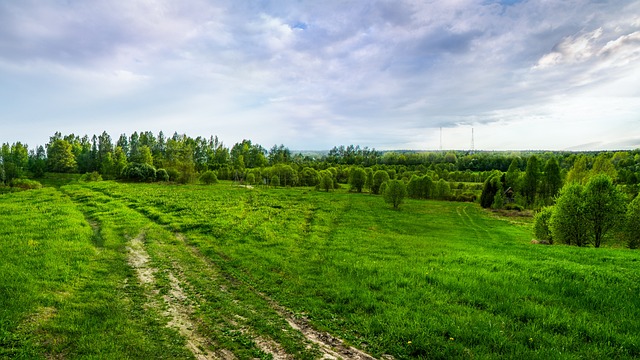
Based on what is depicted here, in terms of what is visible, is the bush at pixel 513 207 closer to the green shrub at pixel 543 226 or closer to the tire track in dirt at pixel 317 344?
the green shrub at pixel 543 226

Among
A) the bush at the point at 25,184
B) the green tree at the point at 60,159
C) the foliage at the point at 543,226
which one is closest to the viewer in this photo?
the foliage at the point at 543,226

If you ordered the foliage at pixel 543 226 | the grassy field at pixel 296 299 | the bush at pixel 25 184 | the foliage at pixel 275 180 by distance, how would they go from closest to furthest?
the grassy field at pixel 296 299 → the foliage at pixel 543 226 → the bush at pixel 25 184 → the foliage at pixel 275 180

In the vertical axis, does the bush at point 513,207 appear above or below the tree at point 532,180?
below

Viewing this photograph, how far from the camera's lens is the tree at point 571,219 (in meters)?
31.2

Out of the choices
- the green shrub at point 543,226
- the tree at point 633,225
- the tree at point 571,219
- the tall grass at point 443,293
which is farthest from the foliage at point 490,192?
the tall grass at point 443,293

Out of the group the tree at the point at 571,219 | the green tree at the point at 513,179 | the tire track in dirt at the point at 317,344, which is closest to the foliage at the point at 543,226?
the tree at the point at 571,219

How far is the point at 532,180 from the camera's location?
3467 inches

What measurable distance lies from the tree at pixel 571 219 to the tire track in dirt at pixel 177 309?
115 feet

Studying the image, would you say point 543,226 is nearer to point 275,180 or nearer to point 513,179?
point 513,179

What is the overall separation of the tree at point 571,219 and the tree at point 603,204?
0.58 metres

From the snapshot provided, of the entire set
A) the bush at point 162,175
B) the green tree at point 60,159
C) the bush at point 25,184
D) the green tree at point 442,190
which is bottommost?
the green tree at point 442,190

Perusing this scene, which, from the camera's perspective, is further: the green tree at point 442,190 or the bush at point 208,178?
the green tree at point 442,190

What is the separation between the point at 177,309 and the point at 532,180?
326ft

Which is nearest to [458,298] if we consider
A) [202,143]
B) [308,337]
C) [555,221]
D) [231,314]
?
[308,337]
